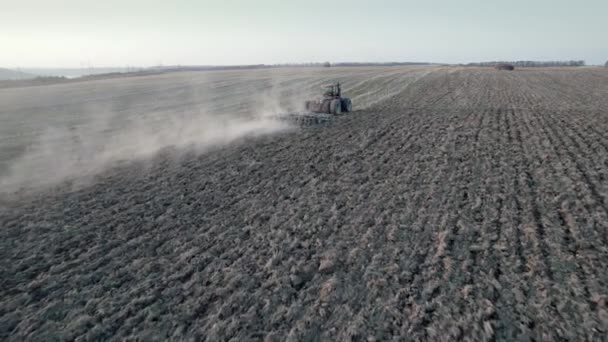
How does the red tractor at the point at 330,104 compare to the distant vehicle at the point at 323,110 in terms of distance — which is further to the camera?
the red tractor at the point at 330,104

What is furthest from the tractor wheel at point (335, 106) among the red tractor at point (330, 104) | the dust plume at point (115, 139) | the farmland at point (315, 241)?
the farmland at point (315, 241)

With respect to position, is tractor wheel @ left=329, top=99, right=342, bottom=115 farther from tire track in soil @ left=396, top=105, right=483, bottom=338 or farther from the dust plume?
tire track in soil @ left=396, top=105, right=483, bottom=338

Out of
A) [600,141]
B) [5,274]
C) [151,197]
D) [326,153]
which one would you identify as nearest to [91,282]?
[5,274]

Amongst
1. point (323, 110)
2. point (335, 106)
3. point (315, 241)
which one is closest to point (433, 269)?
point (315, 241)

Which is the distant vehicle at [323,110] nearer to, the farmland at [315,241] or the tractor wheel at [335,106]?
the tractor wheel at [335,106]

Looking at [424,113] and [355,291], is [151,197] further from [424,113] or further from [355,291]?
[424,113]

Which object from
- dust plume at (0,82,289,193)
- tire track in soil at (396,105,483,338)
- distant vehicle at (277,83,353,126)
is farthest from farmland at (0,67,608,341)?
distant vehicle at (277,83,353,126)
